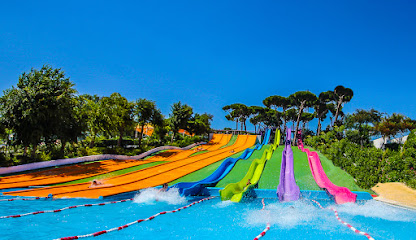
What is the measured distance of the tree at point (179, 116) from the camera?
96.1ft

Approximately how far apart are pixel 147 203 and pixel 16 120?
897 centimetres

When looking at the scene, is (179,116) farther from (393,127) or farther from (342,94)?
(393,127)

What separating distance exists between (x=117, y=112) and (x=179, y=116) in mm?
9601

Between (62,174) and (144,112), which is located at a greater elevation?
(144,112)

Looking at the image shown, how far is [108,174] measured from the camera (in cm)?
1370

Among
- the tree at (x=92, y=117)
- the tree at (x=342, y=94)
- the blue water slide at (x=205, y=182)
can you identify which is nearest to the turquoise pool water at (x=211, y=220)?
the blue water slide at (x=205, y=182)

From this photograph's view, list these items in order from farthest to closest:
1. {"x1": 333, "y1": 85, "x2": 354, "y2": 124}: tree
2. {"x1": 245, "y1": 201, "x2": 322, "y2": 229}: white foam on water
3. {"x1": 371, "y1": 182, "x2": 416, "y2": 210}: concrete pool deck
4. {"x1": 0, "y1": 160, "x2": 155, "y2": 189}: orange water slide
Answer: {"x1": 333, "y1": 85, "x2": 354, "y2": 124}: tree, {"x1": 0, "y1": 160, "x2": 155, "y2": 189}: orange water slide, {"x1": 371, "y1": 182, "x2": 416, "y2": 210}: concrete pool deck, {"x1": 245, "y1": 201, "x2": 322, "y2": 229}: white foam on water

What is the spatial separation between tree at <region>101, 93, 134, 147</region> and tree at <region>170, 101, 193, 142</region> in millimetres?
7360

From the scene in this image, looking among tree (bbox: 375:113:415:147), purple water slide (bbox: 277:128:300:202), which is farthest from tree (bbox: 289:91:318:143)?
purple water slide (bbox: 277:128:300:202)

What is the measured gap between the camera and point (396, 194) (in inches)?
366

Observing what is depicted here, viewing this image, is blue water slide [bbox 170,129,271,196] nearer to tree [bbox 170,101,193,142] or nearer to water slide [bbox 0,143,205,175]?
water slide [bbox 0,143,205,175]

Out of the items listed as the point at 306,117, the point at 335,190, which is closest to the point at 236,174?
the point at 335,190

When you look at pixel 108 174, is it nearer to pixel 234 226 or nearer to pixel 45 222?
pixel 45 222

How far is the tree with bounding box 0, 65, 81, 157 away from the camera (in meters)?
13.6
